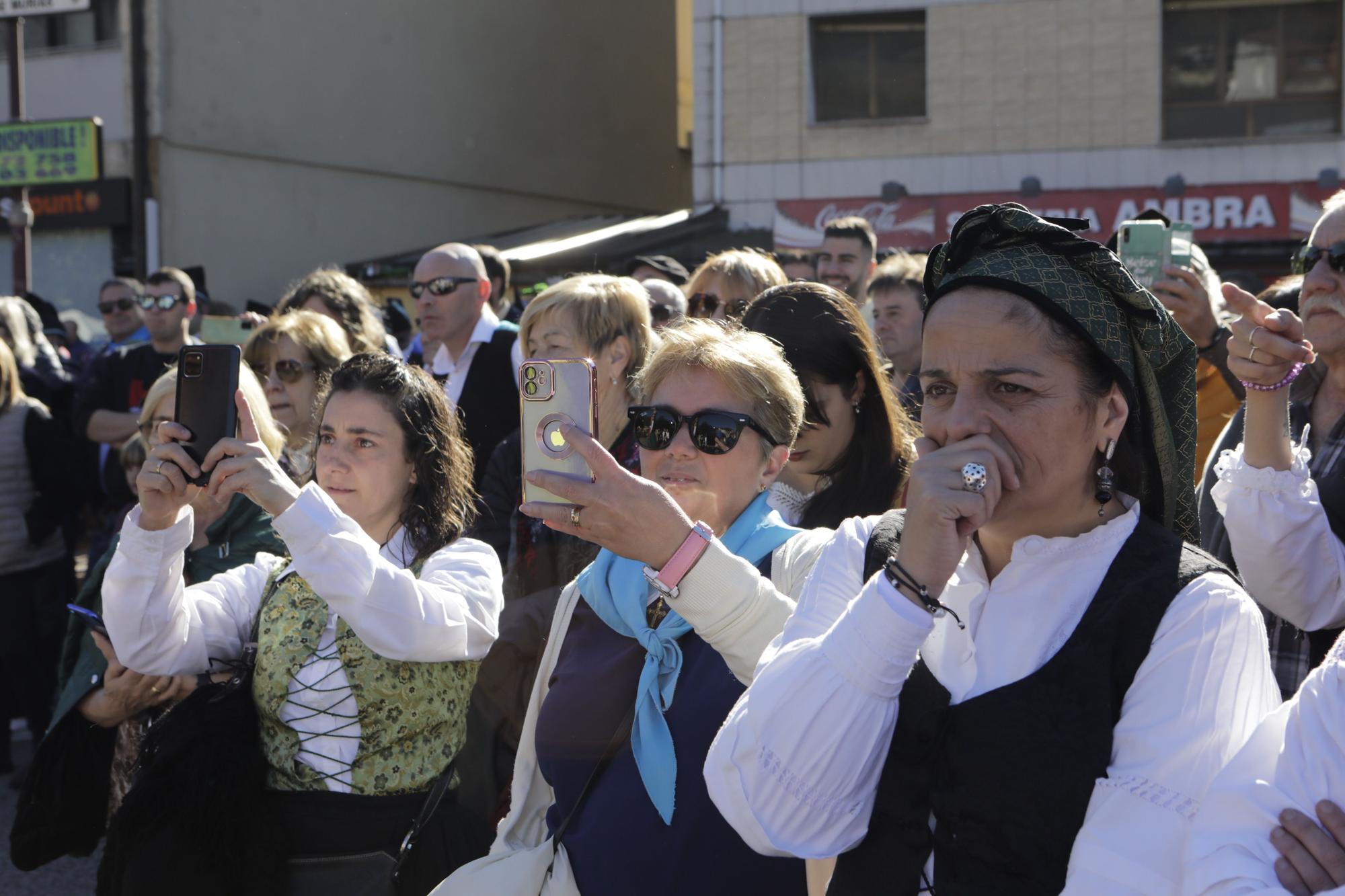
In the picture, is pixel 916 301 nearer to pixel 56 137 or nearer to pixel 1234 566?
pixel 1234 566

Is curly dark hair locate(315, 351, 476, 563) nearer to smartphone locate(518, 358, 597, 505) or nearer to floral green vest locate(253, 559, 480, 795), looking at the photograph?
floral green vest locate(253, 559, 480, 795)

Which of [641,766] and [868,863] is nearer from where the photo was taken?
[868,863]

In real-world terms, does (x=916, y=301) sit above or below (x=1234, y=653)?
above

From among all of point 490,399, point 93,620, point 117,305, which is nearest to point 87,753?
point 93,620

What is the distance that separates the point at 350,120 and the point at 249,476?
57.9 feet

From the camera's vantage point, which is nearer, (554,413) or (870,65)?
(554,413)

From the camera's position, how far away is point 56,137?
12.0m

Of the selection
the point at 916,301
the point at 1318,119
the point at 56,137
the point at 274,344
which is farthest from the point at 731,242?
the point at 274,344

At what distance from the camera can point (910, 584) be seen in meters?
1.78

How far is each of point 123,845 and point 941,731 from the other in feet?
6.87

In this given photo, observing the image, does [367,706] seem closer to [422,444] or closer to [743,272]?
[422,444]

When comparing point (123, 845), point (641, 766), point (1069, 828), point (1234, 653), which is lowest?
point (123, 845)

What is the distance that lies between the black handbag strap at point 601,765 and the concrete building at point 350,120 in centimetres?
1454

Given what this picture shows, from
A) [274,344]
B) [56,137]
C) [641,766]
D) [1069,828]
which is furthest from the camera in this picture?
[56,137]
